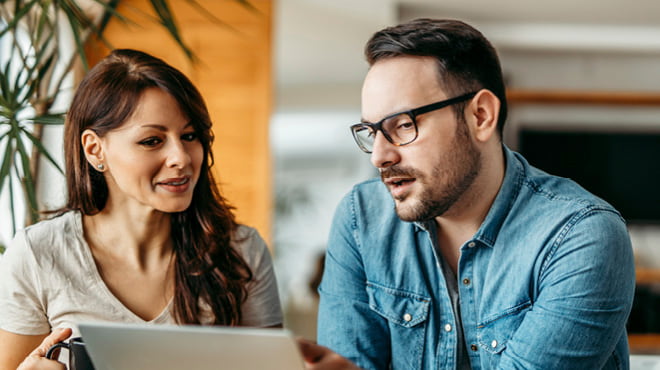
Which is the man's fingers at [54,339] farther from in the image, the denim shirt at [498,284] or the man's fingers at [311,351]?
the denim shirt at [498,284]

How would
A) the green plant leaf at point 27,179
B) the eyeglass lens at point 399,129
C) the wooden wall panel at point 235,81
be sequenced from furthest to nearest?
1. the wooden wall panel at point 235,81
2. the green plant leaf at point 27,179
3. the eyeglass lens at point 399,129

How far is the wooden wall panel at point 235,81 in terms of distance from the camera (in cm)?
432

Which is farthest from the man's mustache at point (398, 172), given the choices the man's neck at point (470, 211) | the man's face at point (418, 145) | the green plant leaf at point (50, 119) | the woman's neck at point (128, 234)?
the green plant leaf at point (50, 119)

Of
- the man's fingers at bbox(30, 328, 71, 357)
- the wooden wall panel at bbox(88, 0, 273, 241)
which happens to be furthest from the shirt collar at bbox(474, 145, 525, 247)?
the wooden wall panel at bbox(88, 0, 273, 241)

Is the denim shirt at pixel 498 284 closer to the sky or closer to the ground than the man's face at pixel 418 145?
closer to the ground

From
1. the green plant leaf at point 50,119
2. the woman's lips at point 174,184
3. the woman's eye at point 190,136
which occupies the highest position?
the green plant leaf at point 50,119

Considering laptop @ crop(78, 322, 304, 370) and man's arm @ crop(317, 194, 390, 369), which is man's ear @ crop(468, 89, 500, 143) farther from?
laptop @ crop(78, 322, 304, 370)

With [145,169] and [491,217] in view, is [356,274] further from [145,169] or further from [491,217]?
[145,169]

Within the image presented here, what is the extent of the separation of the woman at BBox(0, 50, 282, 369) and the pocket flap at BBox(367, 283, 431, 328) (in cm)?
24

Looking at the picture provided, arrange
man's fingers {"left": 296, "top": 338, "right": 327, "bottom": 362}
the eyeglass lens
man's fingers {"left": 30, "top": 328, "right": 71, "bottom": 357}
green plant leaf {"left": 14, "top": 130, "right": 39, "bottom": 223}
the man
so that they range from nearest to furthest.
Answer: man's fingers {"left": 296, "top": 338, "right": 327, "bottom": 362} < man's fingers {"left": 30, "top": 328, "right": 71, "bottom": 357} < the man < the eyeglass lens < green plant leaf {"left": 14, "top": 130, "right": 39, "bottom": 223}

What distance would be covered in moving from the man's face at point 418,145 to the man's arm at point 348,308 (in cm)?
19

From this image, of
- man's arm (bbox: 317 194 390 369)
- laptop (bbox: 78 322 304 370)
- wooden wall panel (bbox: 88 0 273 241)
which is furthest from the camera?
wooden wall panel (bbox: 88 0 273 241)

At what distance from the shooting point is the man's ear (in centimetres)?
140

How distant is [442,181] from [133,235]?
659mm
